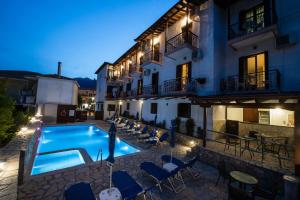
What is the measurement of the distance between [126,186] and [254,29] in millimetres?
12079

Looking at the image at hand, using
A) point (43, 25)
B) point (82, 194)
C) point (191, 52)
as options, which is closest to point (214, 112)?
point (191, 52)

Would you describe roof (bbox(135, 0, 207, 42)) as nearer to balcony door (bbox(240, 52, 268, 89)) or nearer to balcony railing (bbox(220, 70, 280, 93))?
balcony door (bbox(240, 52, 268, 89))

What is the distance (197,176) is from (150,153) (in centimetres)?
354

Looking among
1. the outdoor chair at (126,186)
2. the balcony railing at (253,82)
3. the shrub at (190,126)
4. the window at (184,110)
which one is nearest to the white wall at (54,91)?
the window at (184,110)

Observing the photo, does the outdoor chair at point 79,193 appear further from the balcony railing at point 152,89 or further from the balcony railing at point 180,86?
the balcony railing at point 152,89

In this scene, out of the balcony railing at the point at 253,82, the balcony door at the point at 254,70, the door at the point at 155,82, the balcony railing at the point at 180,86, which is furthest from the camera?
the door at the point at 155,82

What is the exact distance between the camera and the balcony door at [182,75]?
1293cm

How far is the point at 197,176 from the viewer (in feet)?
21.7

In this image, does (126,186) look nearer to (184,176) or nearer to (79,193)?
(79,193)

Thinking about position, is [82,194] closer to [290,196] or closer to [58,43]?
[290,196]

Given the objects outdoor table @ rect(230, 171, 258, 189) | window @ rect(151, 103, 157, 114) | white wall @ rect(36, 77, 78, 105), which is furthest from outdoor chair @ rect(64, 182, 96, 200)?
white wall @ rect(36, 77, 78, 105)

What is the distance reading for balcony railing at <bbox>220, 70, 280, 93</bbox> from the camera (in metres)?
8.61

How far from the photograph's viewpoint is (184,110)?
13461 mm

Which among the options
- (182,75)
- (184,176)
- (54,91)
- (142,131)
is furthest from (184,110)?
(54,91)
